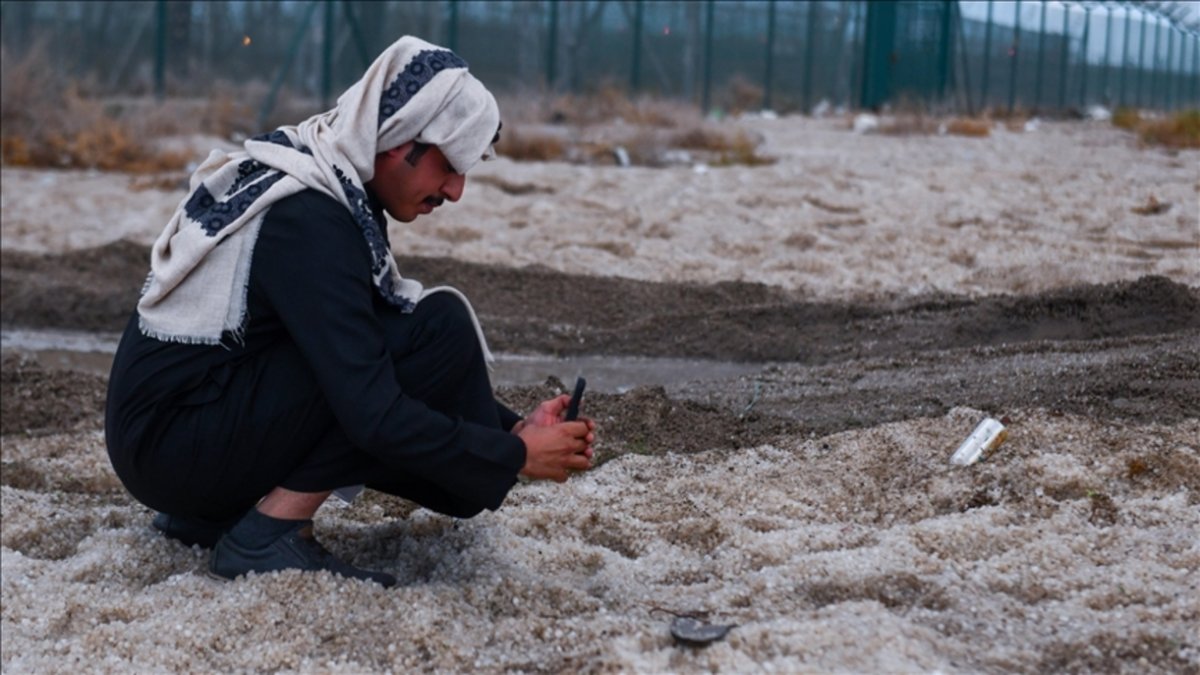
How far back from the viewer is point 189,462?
3164mm

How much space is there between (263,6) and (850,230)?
1101cm

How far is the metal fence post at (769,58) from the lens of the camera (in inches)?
895

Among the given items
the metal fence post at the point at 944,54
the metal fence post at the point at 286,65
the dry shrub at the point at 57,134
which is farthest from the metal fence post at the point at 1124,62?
the dry shrub at the point at 57,134

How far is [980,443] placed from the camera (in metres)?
3.83

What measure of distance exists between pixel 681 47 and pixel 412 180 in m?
18.7

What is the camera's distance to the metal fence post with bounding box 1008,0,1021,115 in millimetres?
24219

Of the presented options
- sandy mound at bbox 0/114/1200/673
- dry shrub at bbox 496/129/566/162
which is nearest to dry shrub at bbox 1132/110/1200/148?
dry shrub at bbox 496/129/566/162

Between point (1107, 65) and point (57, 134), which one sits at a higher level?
point (1107, 65)

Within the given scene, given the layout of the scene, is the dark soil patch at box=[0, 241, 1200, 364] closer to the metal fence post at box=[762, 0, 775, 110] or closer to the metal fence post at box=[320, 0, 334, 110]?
the metal fence post at box=[320, 0, 334, 110]

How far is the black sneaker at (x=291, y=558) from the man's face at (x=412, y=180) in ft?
2.44

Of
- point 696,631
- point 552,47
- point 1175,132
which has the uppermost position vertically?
point 552,47

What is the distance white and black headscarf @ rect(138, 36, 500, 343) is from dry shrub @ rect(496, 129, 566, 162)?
9.69 meters

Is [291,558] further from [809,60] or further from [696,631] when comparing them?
[809,60]

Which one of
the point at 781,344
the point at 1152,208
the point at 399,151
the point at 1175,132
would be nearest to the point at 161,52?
the point at 1175,132
